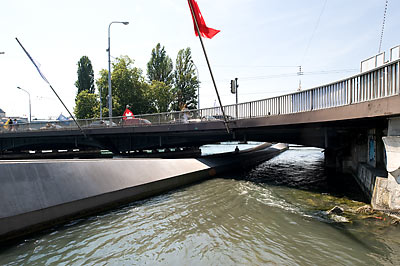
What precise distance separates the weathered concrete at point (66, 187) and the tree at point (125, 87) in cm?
3310

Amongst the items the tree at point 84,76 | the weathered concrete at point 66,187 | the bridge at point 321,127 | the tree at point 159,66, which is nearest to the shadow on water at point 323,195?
the bridge at point 321,127

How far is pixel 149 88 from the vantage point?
156ft

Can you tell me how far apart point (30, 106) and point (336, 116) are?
7658 cm

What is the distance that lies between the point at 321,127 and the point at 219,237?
11301 mm

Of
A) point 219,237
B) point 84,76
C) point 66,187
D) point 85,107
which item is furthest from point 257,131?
point 84,76

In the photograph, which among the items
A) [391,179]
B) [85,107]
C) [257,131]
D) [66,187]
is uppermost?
[85,107]

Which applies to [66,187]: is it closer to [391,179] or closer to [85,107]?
[391,179]

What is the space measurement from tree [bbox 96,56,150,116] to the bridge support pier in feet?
140

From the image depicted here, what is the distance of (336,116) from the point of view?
38.0 feet

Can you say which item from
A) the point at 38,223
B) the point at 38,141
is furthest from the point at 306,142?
the point at 38,141

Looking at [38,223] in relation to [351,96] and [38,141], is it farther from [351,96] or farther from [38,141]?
[38,141]

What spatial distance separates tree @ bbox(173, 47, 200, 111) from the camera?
177 feet

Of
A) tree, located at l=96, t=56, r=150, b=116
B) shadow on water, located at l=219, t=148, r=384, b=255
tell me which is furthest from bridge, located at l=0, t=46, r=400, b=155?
tree, located at l=96, t=56, r=150, b=116

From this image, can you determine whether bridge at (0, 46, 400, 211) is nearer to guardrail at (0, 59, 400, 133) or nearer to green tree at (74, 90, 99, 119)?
guardrail at (0, 59, 400, 133)
